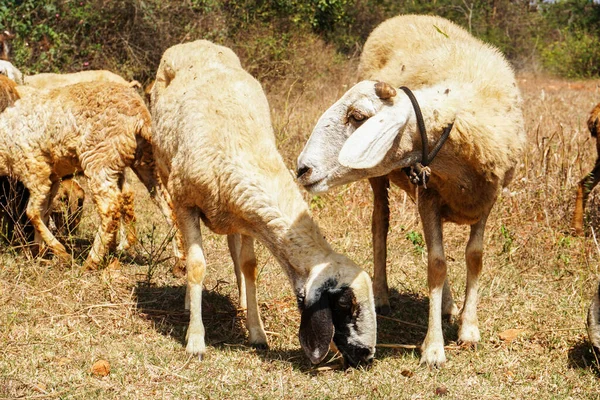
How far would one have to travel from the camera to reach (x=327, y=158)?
4391 mm

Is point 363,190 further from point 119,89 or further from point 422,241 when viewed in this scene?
point 119,89

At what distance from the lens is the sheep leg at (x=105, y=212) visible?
6.36 metres

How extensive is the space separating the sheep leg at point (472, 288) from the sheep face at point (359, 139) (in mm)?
1003

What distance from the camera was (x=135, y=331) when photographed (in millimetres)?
5340

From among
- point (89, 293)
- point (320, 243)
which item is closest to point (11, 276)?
point (89, 293)

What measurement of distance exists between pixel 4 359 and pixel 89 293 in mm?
1162

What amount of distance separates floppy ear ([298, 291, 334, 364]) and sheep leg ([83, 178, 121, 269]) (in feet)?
8.31

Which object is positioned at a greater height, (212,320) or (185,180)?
(185,180)

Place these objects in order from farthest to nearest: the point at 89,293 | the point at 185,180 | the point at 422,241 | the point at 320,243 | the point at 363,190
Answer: the point at 363,190 < the point at 422,241 < the point at 89,293 < the point at 185,180 < the point at 320,243

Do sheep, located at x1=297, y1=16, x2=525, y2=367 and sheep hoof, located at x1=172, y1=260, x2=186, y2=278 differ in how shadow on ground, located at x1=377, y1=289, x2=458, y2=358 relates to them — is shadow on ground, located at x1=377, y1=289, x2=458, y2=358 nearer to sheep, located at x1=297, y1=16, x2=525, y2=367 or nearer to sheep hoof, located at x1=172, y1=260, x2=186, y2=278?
sheep, located at x1=297, y1=16, x2=525, y2=367

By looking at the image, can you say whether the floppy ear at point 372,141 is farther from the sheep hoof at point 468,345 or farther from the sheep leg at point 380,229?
the sheep leg at point 380,229

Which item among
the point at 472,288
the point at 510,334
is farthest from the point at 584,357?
the point at 472,288

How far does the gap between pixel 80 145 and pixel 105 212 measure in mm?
606

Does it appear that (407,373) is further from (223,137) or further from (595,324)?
(223,137)
